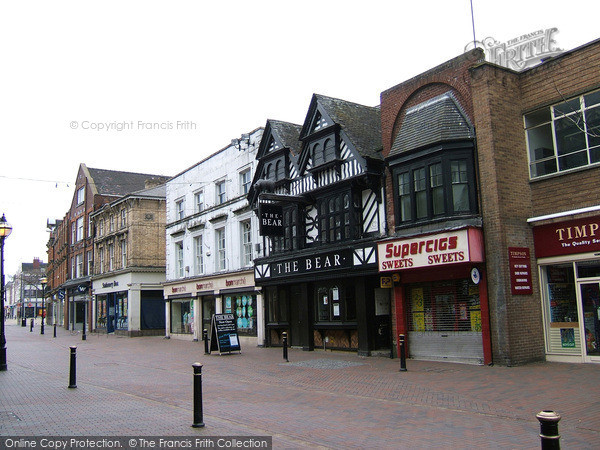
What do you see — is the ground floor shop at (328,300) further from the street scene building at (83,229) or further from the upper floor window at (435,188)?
the street scene building at (83,229)

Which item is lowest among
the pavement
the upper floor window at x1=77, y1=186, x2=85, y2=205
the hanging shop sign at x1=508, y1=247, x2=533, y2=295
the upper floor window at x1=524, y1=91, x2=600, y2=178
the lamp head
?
the pavement

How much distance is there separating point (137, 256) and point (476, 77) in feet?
93.0

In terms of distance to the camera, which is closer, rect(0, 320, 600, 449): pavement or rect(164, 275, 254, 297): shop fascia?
rect(0, 320, 600, 449): pavement

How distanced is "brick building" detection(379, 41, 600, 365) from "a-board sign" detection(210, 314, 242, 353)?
6.95m

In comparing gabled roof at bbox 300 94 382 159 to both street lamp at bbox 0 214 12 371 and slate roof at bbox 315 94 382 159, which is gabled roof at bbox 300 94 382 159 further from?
street lamp at bbox 0 214 12 371

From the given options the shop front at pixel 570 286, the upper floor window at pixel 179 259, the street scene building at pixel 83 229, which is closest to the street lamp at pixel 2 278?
the shop front at pixel 570 286

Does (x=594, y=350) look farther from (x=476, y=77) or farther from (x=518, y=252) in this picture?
(x=476, y=77)

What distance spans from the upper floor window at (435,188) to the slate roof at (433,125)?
546mm

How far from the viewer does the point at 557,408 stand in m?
9.48

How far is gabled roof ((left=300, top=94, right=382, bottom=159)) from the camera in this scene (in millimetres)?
20078

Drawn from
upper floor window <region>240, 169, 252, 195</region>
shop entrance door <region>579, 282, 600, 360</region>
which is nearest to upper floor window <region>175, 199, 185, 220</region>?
upper floor window <region>240, 169, 252, 195</region>

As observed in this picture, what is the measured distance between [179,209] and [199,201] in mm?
2840

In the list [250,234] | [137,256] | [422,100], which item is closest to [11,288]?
[137,256]

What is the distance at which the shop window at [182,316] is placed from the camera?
106 feet
